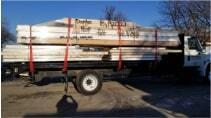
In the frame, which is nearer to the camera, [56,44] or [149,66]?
[56,44]

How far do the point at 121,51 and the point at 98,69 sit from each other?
1.03 m

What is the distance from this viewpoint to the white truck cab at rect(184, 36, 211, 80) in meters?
17.8

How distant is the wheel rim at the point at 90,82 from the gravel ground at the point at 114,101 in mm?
366

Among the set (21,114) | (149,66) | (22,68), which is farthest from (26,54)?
(149,66)

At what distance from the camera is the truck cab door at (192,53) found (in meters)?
17.8

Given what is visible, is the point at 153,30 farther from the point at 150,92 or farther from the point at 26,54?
the point at 26,54

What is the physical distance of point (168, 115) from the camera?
10.7 m

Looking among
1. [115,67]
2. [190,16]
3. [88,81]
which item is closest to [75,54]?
[88,81]

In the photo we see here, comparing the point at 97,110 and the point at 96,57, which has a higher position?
the point at 96,57

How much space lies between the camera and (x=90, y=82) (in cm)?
1549

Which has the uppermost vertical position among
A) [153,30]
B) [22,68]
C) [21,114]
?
[153,30]

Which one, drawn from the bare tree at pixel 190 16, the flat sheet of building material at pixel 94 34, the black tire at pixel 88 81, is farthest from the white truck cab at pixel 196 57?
the bare tree at pixel 190 16

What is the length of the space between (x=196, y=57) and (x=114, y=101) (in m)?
Result: 5.71

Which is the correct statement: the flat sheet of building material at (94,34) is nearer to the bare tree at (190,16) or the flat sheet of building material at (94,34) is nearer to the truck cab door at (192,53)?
the truck cab door at (192,53)
